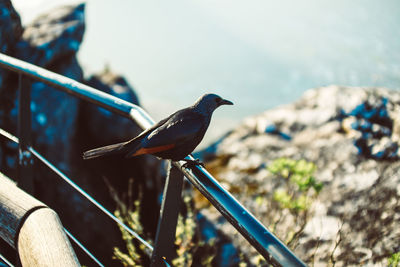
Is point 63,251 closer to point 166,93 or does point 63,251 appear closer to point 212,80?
point 166,93

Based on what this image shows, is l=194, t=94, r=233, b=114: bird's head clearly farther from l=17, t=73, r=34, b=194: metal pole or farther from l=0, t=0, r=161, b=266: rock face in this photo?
l=0, t=0, r=161, b=266: rock face

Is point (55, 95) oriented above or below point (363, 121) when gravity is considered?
above

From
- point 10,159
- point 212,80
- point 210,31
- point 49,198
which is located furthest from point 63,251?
point 210,31

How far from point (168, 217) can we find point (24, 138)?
1.28 metres

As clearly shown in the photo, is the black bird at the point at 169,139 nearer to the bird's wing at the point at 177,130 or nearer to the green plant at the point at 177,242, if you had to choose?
the bird's wing at the point at 177,130

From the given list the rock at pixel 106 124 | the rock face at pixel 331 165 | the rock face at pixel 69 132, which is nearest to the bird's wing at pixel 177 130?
the rock face at pixel 331 165

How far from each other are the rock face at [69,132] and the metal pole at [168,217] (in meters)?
3.71

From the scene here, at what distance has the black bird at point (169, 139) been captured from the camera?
1.39m

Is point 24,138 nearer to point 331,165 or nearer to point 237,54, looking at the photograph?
point 331,165

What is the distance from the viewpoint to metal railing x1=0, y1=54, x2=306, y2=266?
2.39 feet

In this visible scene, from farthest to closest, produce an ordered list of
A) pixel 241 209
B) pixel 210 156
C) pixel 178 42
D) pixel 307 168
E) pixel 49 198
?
pixel 178 42 < pixel 210 156 < pixel 49 198 < pixel 307 168 < pixel 241 209

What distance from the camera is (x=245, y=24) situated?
2021 inches

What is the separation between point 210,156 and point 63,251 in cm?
584

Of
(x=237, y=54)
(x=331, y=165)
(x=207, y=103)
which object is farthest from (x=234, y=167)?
(x=237, y=54)
